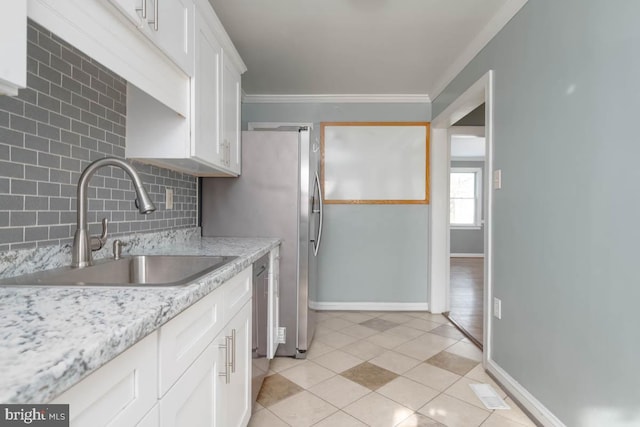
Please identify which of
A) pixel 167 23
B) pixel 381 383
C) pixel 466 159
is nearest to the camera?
pixel 167 23

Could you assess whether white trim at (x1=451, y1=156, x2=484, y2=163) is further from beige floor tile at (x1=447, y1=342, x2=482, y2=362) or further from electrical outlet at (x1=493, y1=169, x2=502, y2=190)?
electrical outlet at (x1=493, y1=169, x2=502, y2=190)

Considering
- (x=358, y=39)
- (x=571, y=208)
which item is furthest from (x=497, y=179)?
(x=358, y=39)

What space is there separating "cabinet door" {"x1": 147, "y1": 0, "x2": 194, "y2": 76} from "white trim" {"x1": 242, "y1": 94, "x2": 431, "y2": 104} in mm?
2073

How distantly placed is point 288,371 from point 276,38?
2.28m

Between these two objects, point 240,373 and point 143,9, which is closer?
point 143,9

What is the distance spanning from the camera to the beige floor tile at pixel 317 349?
2492 mm

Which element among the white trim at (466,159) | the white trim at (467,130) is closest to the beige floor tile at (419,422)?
the white trim at (467,130)

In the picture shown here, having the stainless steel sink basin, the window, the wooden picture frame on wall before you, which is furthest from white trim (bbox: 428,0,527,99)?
the window

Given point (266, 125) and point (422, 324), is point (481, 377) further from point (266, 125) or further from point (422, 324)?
point (266, 125)

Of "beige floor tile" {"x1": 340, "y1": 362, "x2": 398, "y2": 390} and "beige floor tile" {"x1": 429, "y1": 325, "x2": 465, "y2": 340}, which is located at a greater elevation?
"beige floor tile" {"x1": 429, "y1": 325, "x2": 465, "y2": 340}

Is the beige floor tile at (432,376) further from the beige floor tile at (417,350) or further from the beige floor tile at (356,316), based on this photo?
the beige floor tile at (356,316)

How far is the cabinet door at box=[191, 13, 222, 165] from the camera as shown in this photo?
5.26ft

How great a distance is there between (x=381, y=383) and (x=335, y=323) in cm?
113

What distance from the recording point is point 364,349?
8.56 feet
